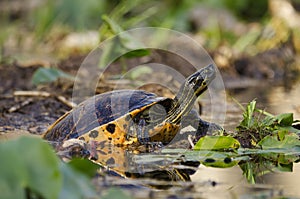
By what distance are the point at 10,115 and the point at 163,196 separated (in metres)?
2.30

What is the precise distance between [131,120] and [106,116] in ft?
0.46

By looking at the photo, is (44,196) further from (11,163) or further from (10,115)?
(10,115)

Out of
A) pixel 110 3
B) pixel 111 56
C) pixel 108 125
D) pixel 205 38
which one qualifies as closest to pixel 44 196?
pixel 108 125

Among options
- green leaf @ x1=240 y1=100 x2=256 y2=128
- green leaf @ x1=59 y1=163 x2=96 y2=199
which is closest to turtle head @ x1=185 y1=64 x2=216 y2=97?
green leaf @ x1=240 y1=100 x2=256 y2=128

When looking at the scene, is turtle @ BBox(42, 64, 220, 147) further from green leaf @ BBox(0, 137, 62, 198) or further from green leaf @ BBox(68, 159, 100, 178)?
green leaf @ BBox(0, 137, 62, 198)

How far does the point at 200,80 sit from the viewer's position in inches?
134

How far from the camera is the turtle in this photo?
10.8ft

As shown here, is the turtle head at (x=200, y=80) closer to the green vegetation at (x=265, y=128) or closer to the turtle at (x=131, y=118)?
the turtle at (x=131, y=118)

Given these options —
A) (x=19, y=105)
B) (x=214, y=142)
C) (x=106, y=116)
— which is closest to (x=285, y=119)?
(x=214, y=142)

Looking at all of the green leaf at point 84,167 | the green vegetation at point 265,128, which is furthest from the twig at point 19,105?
the green leaf at point 84,167

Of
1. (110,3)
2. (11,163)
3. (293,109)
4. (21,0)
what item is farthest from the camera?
(21,0)

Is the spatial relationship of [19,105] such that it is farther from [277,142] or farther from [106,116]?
[277,142]

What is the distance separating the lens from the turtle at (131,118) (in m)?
3.29

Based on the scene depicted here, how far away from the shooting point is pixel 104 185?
2281mm
